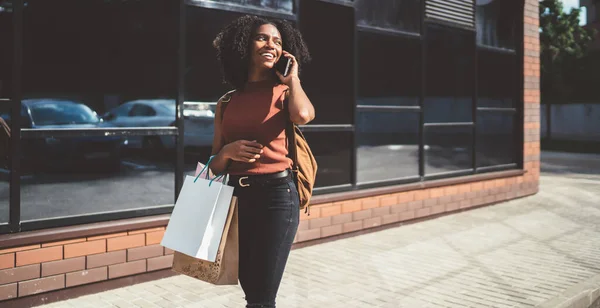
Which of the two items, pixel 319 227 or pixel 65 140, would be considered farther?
pixel 319 227

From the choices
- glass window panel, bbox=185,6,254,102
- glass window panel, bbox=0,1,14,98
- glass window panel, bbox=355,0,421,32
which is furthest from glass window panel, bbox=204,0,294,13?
glass window panel, bbox=0,1,14,98

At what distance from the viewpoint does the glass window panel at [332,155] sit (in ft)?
22.1

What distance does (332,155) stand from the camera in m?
6.91

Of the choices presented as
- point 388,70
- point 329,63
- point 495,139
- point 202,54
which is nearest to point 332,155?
point 329,63

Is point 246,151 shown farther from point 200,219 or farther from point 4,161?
point 4,161

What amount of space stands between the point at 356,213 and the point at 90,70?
11.8ft

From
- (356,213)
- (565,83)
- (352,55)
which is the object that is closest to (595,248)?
(356,213)

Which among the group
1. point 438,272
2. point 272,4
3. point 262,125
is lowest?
point 438,272

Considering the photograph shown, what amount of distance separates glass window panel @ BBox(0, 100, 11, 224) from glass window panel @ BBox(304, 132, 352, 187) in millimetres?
3305

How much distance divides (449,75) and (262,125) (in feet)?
21.9

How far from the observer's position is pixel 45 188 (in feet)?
15.0

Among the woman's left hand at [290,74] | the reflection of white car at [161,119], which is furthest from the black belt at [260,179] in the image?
the reflection of white car at [161,119]

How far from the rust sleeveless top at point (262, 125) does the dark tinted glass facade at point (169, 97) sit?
8.45ft

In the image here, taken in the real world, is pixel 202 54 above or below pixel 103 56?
above
